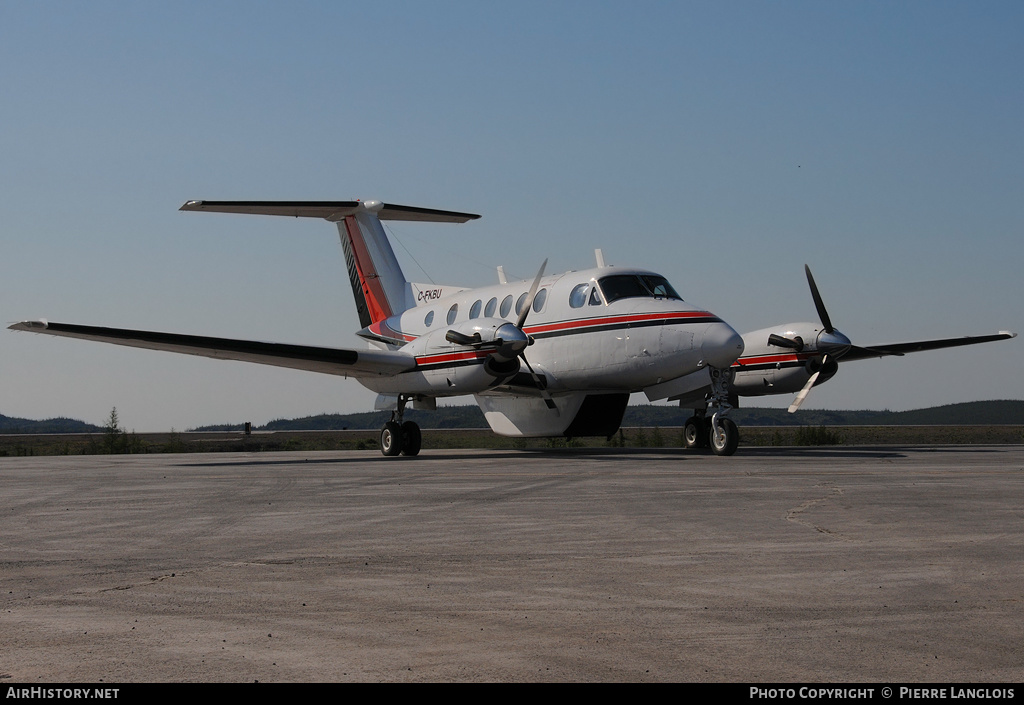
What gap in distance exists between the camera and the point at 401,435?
2477 centimetres

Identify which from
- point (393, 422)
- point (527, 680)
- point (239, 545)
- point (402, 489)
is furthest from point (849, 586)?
point (393, 422)

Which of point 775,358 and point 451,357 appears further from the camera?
point 775,358

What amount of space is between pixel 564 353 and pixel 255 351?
708 centimetres

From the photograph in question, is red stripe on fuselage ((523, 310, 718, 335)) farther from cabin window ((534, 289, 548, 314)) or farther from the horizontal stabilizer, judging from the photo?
the horizontal stabilizer

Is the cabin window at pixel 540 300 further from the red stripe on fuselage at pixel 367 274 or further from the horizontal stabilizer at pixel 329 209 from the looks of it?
the horizontal stabilizer at pixel 329 209

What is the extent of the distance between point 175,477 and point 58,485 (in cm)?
202

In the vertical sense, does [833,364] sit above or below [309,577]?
above

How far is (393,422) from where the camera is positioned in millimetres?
24984

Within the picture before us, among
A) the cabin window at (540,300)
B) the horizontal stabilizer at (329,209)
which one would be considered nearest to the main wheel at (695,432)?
the cabin window at (540,300)

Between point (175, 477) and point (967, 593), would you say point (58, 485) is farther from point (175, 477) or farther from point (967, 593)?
point (967, 593)

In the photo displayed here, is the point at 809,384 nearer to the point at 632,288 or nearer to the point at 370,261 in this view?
the point at 632,288

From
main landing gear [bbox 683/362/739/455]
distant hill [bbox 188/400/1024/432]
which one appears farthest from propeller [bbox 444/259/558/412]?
distant hill [bbox 188/400/1024/432]

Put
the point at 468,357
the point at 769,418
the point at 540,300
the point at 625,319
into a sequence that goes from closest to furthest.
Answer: the point at 625,319 < the point at 468,357 < the point at 540,300 < the point at 769,418

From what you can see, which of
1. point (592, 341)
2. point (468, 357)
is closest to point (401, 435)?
point (468, 357)
